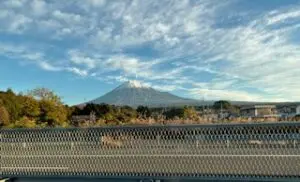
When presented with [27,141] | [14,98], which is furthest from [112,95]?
[27,141]

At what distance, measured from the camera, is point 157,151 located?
642 cm

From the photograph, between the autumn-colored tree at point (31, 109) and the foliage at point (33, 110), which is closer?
the foliage at point (33, 110)

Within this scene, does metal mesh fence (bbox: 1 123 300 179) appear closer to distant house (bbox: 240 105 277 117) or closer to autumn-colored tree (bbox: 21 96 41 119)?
distant house (bbox: 240 105 277 117)

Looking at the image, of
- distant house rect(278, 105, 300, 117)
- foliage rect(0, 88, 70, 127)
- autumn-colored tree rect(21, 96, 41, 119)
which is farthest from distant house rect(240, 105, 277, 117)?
autumn-colored tree rect(21, 96, 41, 119)

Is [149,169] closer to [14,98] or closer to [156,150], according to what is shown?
[156,150]

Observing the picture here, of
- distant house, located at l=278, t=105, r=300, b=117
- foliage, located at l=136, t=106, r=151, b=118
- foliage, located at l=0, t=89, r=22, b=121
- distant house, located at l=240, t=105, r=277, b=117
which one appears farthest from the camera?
foliage, located at l=0, t=89, r=22, b=121

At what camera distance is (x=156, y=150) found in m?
6.41

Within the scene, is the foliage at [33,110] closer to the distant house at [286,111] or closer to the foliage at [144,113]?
the foliage at [144,113]

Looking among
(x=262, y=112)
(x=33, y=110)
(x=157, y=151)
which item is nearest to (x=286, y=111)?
(x=262, y=112)

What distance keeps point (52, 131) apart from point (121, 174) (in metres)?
1.31

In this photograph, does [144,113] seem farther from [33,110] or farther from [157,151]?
[157,151]

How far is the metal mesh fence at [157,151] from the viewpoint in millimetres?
5852

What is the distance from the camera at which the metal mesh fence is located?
5852mm

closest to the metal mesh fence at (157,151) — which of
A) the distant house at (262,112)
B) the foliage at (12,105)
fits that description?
the distant house at (262,112)
